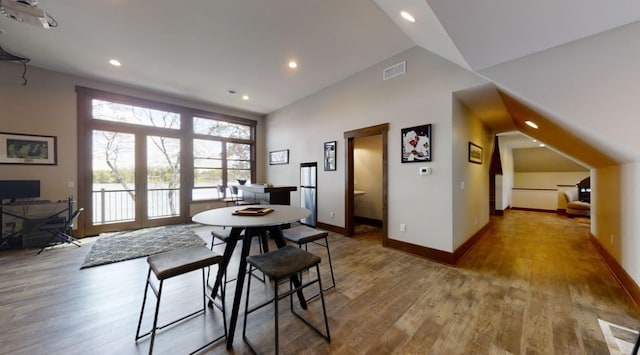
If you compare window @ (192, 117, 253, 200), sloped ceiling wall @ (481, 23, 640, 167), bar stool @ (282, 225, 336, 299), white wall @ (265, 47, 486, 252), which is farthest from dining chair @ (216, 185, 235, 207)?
sloped ceiling wall @ (481, 23, 640, 167)

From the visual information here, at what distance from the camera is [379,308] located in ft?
6.70

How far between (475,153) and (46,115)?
7.89 m

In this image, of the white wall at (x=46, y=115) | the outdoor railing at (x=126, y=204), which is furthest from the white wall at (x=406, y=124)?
the white wall at (x=46, y=115)

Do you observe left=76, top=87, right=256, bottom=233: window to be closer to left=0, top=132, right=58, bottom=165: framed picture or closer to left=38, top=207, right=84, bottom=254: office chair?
left=0, top=132, right=58, bottom=165: framed picture

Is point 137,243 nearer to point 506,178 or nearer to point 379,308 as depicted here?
point 379,308

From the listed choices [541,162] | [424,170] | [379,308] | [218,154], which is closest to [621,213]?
[424,170]

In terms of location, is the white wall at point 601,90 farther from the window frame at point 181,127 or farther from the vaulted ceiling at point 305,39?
the window frame at point 181,127

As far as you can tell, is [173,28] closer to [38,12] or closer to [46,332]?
[38,12]

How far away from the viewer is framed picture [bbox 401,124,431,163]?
A: 10.5 ft

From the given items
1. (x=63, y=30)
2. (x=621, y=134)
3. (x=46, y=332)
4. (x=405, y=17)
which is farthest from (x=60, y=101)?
(x=621, y=134)

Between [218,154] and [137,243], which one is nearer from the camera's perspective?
[137,243]

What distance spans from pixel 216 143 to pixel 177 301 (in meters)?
4.79

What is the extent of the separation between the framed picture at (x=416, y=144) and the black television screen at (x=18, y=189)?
249 inches

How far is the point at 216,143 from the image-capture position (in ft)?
20.2
